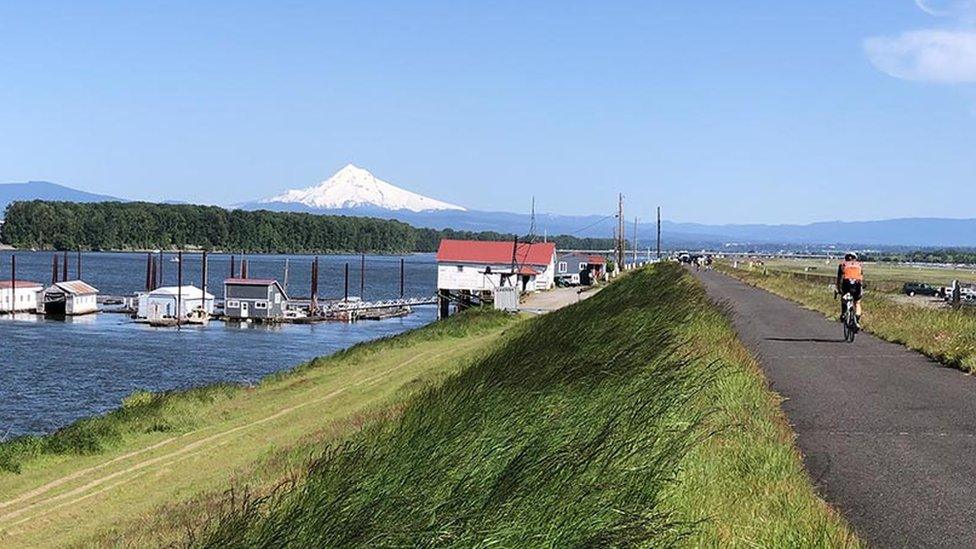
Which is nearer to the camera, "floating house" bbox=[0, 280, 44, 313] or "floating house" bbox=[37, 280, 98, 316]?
"floating house" bbox=[37, 280, 98, 316]

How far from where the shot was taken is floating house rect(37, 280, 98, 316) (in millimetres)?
83188

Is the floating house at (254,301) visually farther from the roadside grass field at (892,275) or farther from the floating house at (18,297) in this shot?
the roadside grass field at (892,275)

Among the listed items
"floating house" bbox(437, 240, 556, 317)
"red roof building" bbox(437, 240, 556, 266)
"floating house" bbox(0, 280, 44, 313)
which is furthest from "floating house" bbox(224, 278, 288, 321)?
"floating house" bbox(0, 280, 44, 313)

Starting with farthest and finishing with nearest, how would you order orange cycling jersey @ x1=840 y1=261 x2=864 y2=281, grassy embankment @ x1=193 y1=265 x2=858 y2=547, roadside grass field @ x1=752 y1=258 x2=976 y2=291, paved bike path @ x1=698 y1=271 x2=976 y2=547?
A: 1. roadside grass field @ x1=752 y1=258 x2=976 y2=291
2. orange cycling jersey @ x1=840 y1=261 x2=864 y2=281
3. paved bike path @ x1=698 y1=271 x2=976 y2=547
4. grassy embankment @ x1=193 y1=265 x2=858 y2=547

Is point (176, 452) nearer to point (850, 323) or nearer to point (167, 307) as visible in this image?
point (850, 323)

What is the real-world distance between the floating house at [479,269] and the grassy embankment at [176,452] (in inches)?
2072

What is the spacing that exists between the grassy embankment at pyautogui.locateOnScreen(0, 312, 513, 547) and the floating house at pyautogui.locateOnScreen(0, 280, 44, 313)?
6063 cm

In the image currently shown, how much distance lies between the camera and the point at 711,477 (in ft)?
23.2

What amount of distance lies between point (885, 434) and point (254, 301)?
247 ft

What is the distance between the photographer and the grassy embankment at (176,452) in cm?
1375

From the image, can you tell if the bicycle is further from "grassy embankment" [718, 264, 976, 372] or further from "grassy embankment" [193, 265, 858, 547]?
"grassy embankment" [193, 265, 858, 547]

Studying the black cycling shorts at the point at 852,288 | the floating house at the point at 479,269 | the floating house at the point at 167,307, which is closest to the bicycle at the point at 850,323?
the black cycling shorts at the point at 852,288

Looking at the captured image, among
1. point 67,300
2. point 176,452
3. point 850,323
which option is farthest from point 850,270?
point 67,300

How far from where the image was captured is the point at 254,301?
8206 centimetres
